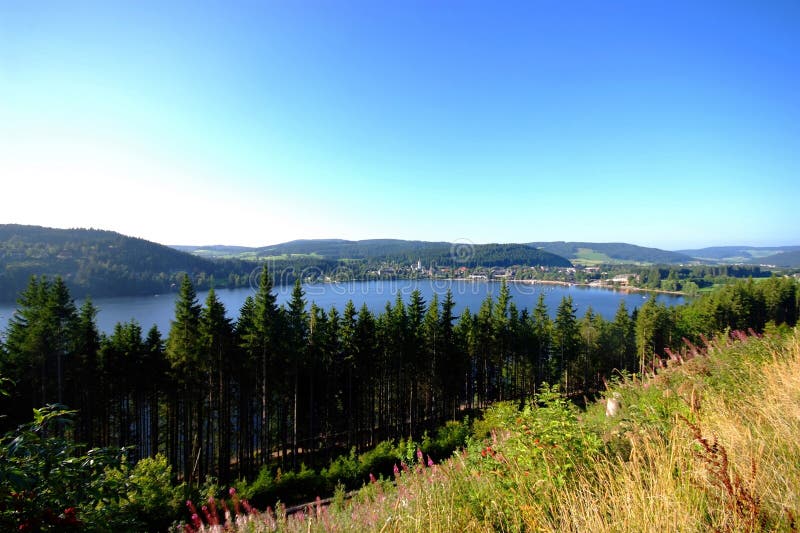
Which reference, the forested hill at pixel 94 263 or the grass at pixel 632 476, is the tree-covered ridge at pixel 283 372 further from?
the forested hill at pixel 94 263

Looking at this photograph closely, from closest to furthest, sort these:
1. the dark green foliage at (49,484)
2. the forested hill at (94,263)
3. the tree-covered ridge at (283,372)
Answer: the dark green foliage at (49,484) < the tree-covered ridge at (283,372) < the forested hill at (94,263)

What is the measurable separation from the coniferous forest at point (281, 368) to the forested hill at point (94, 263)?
75.4m

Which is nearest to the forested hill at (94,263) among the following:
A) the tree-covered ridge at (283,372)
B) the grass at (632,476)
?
the tree-covered ridge at (283,372)

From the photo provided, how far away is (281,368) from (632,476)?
18618 millimetres

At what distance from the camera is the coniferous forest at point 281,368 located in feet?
48.5

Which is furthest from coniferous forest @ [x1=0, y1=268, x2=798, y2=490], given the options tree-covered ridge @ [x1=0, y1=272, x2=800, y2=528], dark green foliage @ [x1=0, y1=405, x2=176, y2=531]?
dark green foliage @ [x1=0, y1=405, x2=176, y2=531]

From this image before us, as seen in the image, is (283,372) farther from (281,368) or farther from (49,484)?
(49,484)

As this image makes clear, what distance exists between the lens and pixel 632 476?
2.50 meters

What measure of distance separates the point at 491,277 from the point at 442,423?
125 m

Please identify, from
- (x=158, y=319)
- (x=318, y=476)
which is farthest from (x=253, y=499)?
(x=158, y=319)

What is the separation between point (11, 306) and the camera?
59375 mm

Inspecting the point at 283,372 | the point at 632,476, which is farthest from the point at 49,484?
the point at 283,372

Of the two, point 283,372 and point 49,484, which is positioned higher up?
point 49,484

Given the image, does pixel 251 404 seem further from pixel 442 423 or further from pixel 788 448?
pixel 788 448
